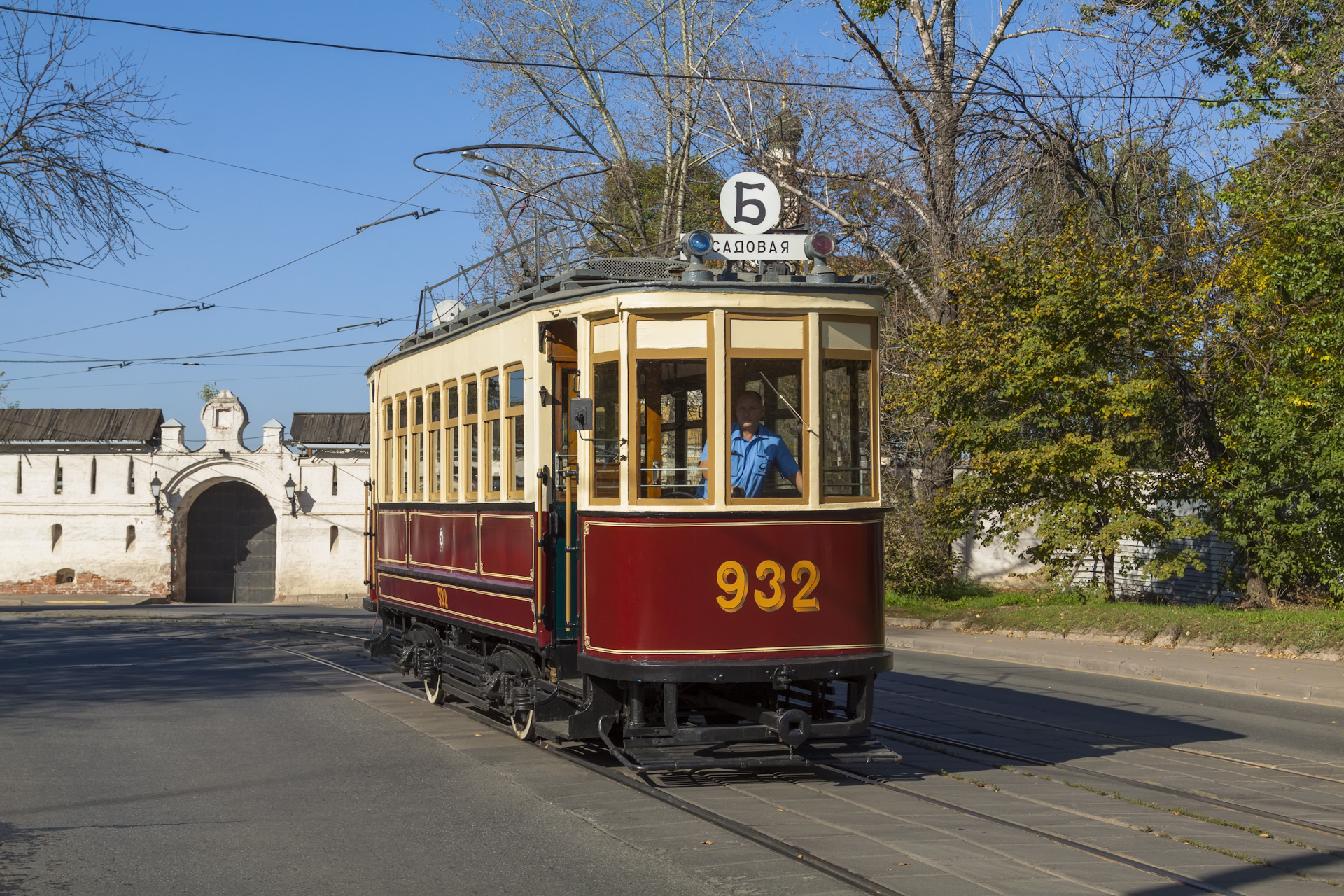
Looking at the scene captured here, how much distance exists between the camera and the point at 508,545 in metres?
9.95

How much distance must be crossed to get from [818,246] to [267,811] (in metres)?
4.86

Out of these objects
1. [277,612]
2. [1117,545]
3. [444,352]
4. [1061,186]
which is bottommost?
[277,612]

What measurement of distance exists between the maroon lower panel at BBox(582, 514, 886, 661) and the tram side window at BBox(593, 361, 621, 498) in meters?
0.26

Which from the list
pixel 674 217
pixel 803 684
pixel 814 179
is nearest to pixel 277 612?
pixel 674 217

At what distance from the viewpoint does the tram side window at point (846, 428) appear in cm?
861

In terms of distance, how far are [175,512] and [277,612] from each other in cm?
1116

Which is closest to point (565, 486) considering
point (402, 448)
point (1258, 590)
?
point (402, 448)

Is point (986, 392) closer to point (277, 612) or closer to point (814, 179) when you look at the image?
point (814, 179)

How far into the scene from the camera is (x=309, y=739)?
10664 millimetres

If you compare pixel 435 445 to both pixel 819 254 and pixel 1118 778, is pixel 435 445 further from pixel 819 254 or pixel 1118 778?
pixel 1118 778

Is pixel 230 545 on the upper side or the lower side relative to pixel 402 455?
lower

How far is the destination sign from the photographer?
871 cm

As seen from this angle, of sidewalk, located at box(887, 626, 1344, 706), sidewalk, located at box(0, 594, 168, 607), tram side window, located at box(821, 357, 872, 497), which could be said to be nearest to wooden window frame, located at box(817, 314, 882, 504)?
tram side window, located at box(821, 357, 872, 497)

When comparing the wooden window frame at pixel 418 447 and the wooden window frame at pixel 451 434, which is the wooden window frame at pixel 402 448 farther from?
the wooden window frame at pixel 451 434
